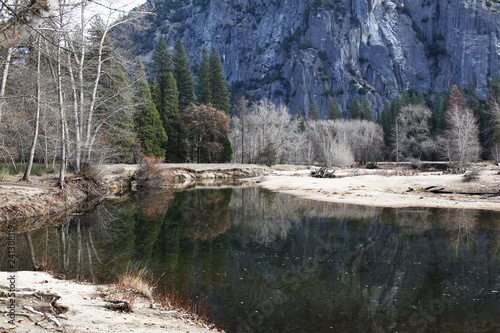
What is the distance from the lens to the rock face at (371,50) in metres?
111

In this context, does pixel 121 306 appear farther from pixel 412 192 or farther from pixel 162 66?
pixel 162 66

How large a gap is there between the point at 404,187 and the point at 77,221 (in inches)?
726

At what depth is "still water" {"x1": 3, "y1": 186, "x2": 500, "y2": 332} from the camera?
15.9 feet

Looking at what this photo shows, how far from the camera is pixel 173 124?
1804 inches

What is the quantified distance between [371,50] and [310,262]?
131 m

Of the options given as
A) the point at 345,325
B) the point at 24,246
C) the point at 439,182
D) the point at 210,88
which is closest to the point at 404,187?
the point at 439,182

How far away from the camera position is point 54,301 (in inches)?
160

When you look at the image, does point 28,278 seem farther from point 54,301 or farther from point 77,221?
point 77,221

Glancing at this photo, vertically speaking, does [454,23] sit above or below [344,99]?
above

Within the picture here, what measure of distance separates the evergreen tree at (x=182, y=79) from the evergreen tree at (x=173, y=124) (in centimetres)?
343

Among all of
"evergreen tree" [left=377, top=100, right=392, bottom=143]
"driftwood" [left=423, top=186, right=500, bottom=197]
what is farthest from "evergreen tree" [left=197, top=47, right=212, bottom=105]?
"evergreen tree" [left=377, top=100, right=392, bottom=143]

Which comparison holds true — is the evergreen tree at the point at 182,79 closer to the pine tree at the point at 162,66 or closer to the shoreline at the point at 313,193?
the pine tree at the point at 162,66

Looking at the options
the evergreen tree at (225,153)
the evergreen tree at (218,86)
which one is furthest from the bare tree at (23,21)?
the evergreen tree at (218,86)

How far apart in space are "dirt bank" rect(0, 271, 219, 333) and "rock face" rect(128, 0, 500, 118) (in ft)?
381
